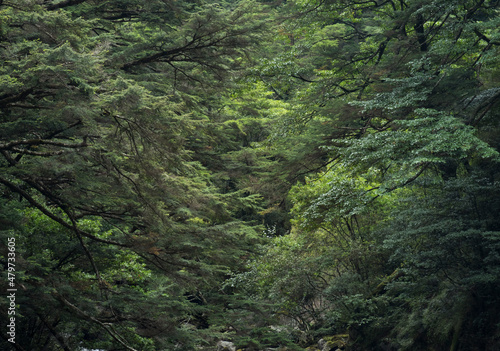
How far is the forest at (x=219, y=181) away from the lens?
5160mm

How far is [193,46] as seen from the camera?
26.3 ft

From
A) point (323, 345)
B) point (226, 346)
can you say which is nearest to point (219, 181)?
point (226, 346)

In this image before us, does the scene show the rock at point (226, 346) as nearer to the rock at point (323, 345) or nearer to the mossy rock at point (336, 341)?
the rock at point (323, 345)

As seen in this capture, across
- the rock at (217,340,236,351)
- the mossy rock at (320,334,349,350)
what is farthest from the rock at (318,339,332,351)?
the rock at (217,340,236,351)

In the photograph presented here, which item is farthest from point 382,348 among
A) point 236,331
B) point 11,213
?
point 11,213

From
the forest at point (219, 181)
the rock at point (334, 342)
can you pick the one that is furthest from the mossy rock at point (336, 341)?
the forest at point (219, 181)

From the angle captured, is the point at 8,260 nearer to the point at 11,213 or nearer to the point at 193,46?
the point at 11,213

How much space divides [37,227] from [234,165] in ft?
28.0

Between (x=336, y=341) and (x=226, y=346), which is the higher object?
(x=226, y=346)

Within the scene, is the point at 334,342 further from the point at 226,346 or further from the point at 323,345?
the point at 226,346

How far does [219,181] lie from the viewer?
44.5 ft

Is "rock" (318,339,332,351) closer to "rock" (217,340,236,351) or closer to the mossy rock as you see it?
the mossy rock

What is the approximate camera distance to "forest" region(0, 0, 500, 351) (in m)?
5.16

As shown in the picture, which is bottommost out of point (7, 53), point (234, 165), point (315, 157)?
point (7, 53)
